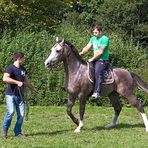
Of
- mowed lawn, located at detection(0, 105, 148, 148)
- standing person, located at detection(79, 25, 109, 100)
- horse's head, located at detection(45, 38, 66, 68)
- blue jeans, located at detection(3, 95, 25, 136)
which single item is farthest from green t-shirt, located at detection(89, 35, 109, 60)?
blue jeans, located at detection(3, 95, 25, 136)

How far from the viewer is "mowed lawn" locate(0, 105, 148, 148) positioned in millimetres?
9844

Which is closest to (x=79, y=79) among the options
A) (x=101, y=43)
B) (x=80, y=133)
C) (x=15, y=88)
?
(x=101, y=43)

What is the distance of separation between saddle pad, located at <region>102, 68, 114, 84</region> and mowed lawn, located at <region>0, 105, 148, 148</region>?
→ 133cm

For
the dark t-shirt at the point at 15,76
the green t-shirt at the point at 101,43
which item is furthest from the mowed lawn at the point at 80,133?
the green t-shirt at the point at 101,43

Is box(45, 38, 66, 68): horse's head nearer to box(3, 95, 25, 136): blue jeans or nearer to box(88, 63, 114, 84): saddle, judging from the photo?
box(88, 63, 114, 84): saddle

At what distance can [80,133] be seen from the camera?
37.4 feet

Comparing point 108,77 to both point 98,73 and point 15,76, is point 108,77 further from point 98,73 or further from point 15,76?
point 15,76

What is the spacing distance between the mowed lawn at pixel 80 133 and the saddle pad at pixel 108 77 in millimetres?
1329

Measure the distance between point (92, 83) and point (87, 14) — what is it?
5705 centimetres

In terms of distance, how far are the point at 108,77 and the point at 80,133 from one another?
1.76 metres

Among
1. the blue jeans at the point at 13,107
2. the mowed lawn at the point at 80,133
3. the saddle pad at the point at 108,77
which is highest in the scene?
the saddle pad at the point at 108,77

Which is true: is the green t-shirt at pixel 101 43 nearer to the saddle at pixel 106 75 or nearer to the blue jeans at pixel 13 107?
the saddle at pixel 106 75

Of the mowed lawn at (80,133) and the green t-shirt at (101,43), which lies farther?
the green t-shirt at (101,43)

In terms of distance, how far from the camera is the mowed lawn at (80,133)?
9.84 m
